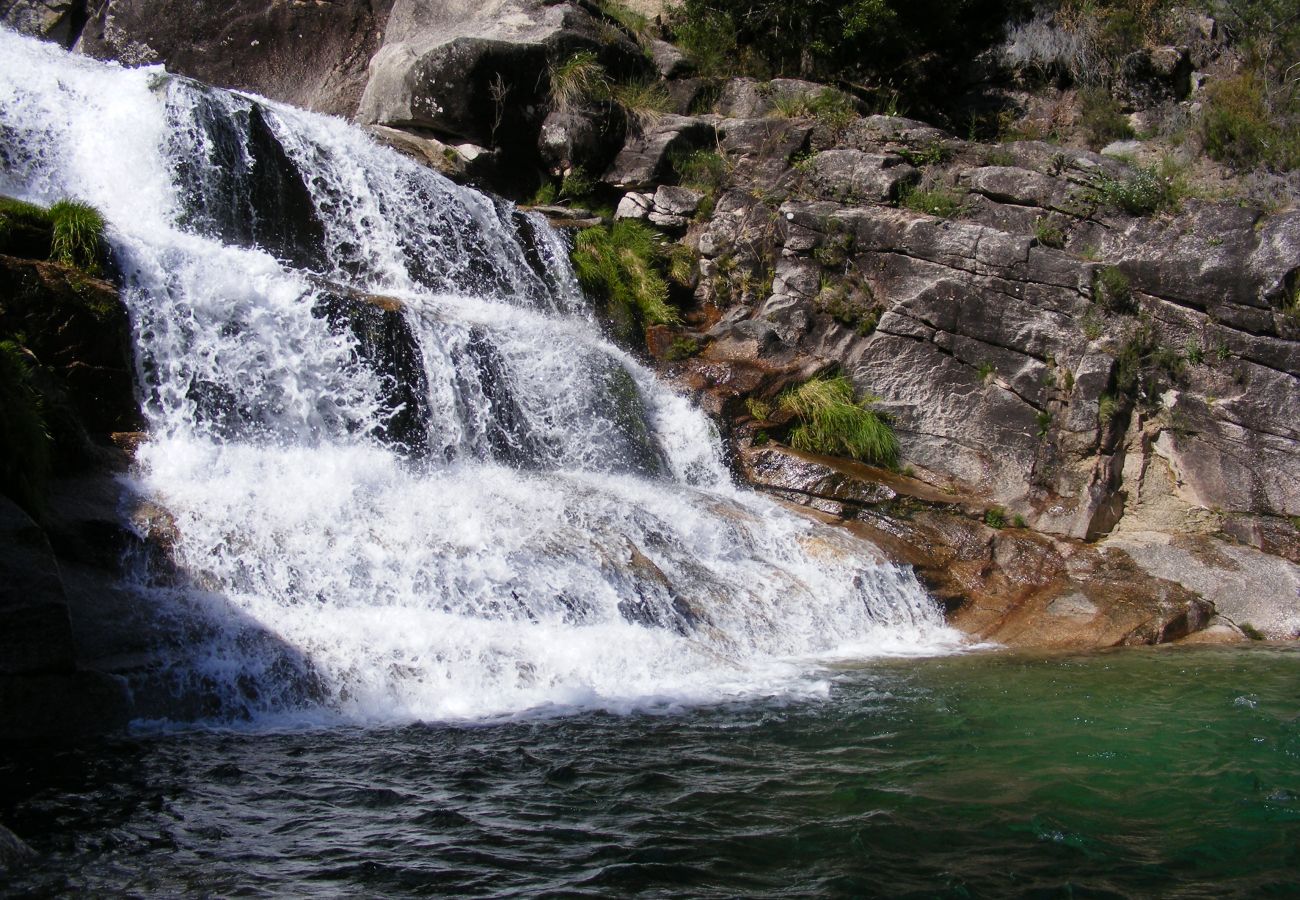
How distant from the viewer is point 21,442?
5629mm

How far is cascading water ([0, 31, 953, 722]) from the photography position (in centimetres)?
595

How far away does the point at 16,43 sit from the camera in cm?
1084

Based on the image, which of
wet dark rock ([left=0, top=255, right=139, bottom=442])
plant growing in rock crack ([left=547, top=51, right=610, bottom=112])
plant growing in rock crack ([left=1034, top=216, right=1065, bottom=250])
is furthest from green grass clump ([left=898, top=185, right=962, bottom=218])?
wet dark rock ([left=0, top=255, right=139, bottom=442])

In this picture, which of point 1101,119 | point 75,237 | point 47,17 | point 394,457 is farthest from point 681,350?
point 47,17

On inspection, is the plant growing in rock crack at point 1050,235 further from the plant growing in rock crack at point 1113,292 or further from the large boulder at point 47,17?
the large boulder at point 47,17

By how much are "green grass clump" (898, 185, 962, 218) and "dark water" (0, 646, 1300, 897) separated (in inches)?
299

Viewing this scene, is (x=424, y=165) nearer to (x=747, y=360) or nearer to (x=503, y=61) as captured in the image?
(x=503, y=61)

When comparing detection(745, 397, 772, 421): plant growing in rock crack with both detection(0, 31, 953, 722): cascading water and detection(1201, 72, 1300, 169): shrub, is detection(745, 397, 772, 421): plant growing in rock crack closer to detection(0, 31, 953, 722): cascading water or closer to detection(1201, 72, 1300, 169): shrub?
detection(0, 31, 953, 722): cascading water

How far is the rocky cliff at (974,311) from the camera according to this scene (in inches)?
382

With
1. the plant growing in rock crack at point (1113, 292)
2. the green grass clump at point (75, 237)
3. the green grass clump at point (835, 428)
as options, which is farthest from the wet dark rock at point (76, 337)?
the plant growing in rock crack at point (1113, 292)

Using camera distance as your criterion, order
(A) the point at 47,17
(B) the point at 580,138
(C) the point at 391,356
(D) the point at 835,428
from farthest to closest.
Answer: (A) the point at 47,17
(B) the point at 580,138
(D) the point at 835,428
(C) the point at 391,356

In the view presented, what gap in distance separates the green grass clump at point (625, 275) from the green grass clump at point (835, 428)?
2.26m

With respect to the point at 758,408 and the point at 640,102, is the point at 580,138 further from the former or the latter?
the point at 758,408

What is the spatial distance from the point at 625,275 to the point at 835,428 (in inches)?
143
